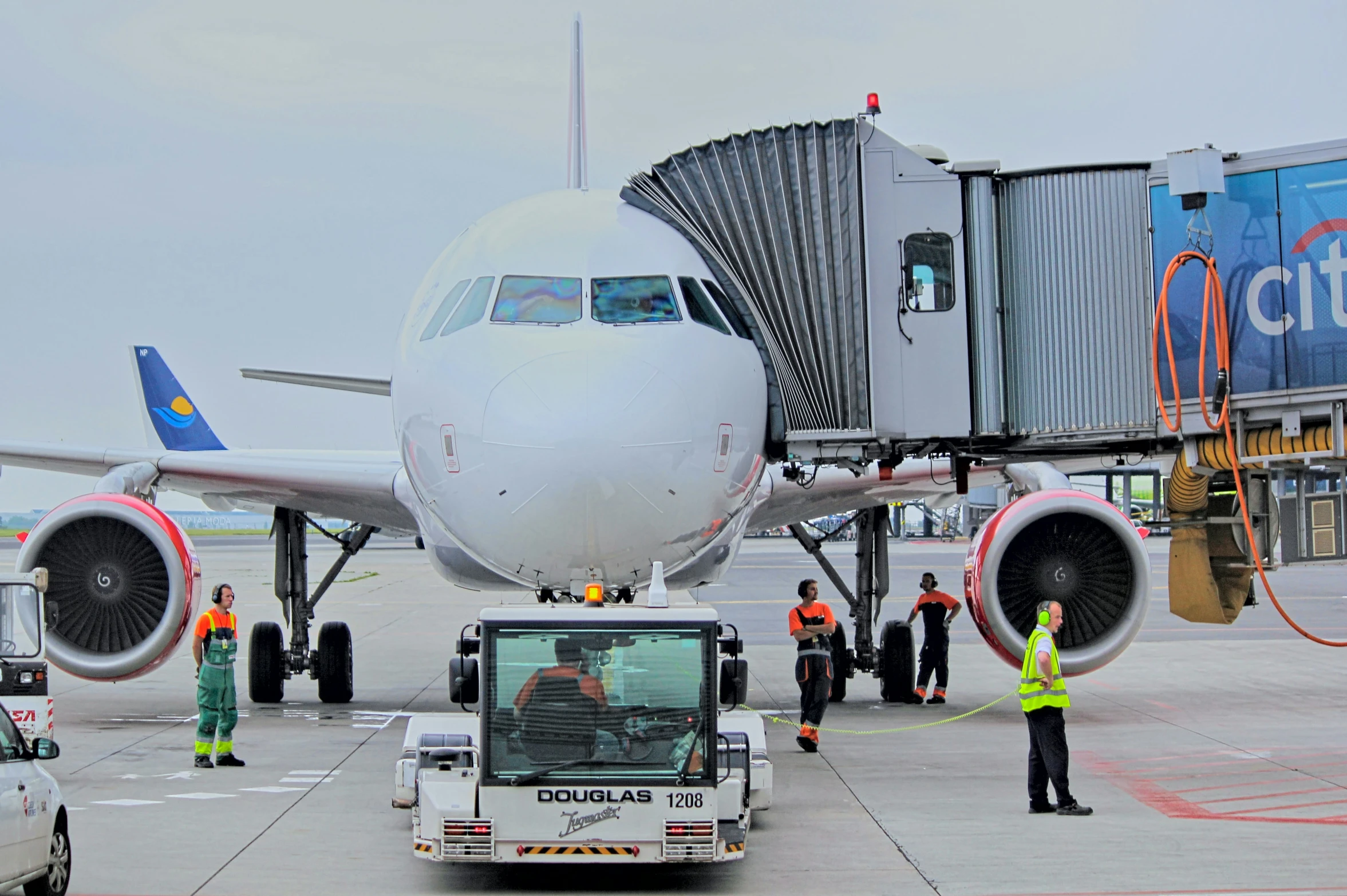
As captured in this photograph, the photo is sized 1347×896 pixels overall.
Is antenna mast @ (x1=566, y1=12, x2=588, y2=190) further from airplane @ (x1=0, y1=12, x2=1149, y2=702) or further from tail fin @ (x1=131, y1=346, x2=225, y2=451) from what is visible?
tail fin @ (x1=131, y1=346, x2=225, y2=451)

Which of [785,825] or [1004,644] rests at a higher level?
[1004,644]

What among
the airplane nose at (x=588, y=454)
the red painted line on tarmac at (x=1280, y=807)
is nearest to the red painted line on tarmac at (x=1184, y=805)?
the red painted line on tarmac at (x=1280, y=807)

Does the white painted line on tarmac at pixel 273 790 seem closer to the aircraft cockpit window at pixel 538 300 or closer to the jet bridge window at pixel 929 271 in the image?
the aircraft cockpit window at pixel 538 300

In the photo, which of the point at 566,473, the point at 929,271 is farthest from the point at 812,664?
the point at 566,473

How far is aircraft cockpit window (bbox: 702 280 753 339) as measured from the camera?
9.59m

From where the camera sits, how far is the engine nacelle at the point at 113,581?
43.3 feet

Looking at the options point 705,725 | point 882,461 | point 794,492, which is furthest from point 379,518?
point 705,725

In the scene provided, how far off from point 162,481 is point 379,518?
2456 millimetres

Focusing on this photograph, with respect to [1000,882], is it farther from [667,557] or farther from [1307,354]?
[1307,354]

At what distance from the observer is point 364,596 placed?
129 feet

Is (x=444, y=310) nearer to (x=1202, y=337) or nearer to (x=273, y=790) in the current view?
(x=273, y=790)

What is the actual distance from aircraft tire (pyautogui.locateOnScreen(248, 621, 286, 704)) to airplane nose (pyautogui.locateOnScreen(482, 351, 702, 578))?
7.81 m

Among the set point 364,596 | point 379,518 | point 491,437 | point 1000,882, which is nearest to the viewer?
point 1000,882

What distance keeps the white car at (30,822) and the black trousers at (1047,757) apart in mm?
5657
